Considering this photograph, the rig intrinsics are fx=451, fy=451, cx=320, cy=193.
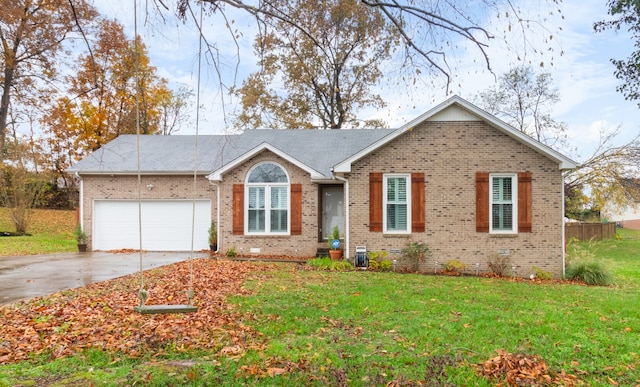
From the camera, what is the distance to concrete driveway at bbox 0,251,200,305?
9.21m

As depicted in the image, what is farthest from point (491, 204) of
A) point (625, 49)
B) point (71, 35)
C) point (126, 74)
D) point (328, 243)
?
point (71, 35)

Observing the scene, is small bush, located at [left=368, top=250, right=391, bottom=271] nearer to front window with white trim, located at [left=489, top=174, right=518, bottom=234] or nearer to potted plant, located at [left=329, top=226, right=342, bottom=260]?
potted plant, located at [left=329, top=226, right=342, bottom=260]

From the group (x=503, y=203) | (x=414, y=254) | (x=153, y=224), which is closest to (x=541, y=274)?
(x=503, y=203)

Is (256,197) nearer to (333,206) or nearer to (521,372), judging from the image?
(333,206)

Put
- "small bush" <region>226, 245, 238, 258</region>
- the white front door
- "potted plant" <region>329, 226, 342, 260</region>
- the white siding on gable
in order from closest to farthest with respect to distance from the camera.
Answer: the white siding on gable, "potted plant" <region>329, 226, 342, 260</region>, "small bush" <region>226, 245, 238, 258</region>, the white front door

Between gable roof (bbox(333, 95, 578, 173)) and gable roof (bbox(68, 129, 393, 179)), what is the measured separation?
2.47 metres

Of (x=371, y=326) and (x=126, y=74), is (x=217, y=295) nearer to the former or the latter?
(x=371, y=326)

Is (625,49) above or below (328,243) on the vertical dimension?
above

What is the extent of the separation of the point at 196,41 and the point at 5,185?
855 inches

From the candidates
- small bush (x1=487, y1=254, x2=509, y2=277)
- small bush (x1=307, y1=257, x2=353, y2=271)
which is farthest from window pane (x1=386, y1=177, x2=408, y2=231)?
small bush (x1=487, y1=254, x2=509, y2=277)

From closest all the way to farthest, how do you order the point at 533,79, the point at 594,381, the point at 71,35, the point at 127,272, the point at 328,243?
the point at 594,381 → the point at 71,35 → the point at 127,272 → the point at 328,243 → the point at 533,79

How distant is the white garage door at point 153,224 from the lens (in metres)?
17.6

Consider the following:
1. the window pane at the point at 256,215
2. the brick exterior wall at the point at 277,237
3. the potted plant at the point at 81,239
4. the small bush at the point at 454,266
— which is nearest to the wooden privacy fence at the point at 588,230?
the small bush at the point at 454,266

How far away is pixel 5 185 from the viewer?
2175 centimetres
